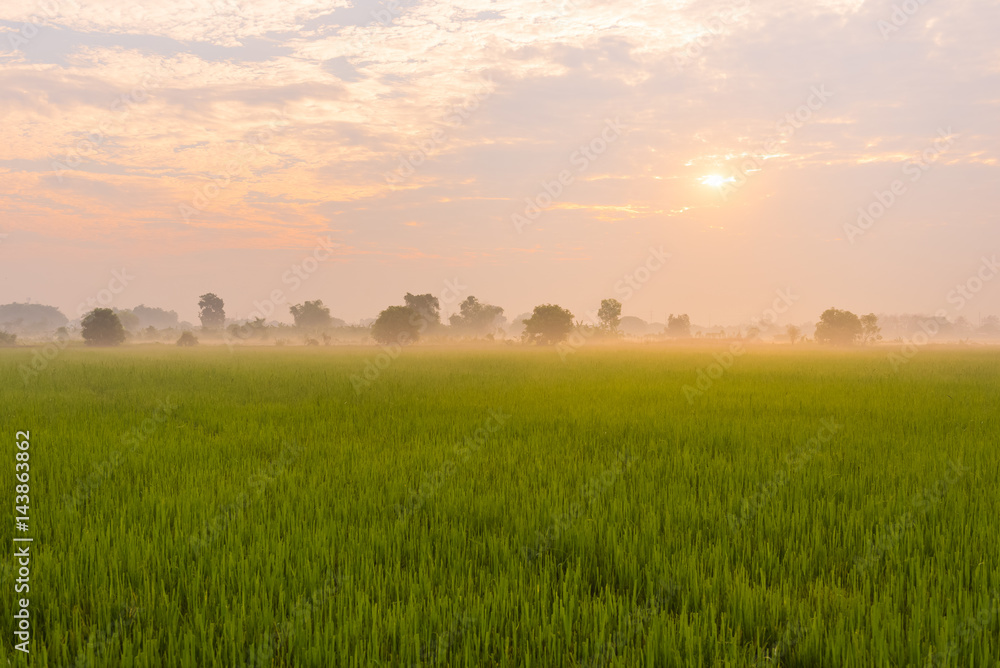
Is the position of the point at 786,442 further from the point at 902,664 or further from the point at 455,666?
the point at 455,666

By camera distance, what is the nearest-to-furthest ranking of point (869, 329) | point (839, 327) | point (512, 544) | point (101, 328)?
point (512, 544) → point (101, 328) → point (839, 327) → point (869, 329)

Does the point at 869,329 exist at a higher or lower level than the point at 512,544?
higher

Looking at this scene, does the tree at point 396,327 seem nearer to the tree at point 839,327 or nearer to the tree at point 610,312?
the tree at point 610,312

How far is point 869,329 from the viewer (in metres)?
96.6

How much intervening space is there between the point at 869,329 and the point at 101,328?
117 metres

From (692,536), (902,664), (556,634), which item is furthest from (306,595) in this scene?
(902,664)

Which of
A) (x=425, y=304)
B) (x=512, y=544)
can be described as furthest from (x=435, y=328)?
(x=512, y=544)

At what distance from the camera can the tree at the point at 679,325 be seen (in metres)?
150

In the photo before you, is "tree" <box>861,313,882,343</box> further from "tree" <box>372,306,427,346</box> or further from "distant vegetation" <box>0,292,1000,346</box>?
"tree" <box>372,306,427,346</box>

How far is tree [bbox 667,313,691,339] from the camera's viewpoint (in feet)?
493

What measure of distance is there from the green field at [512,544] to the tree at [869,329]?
102 meters

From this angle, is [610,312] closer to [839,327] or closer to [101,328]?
[839,327]

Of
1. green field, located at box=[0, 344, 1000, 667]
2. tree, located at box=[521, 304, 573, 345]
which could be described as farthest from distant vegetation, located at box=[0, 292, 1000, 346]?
green field, located at box=[0, 344, 1000, 667]

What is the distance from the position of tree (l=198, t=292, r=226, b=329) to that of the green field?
14316cm
